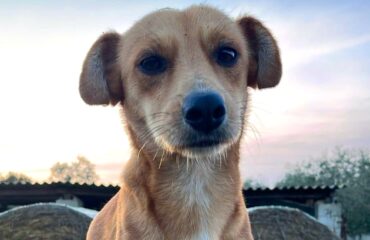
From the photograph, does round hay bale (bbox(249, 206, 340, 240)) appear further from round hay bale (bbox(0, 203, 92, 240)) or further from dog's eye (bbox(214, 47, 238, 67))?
dog's eye (bbox(214, 47, 238, 67))

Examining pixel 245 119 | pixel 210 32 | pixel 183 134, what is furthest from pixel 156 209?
pixel 210 32

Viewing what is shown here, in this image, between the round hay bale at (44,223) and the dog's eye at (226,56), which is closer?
the dog's eye at (226,56)

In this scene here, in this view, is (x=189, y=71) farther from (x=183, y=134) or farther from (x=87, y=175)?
(x=87, y=175)

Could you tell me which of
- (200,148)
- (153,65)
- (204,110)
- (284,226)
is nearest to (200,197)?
(200,148)

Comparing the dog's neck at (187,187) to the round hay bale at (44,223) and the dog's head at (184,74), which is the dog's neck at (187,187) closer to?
the dog's head at (184,74)

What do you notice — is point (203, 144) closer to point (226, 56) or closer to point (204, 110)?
point (204, 110)

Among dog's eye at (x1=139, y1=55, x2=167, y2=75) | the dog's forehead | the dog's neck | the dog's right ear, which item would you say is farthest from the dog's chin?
the dog's forehead

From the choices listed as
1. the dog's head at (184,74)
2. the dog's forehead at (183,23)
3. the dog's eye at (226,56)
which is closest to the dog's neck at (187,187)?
the dog's head at (184,74)
